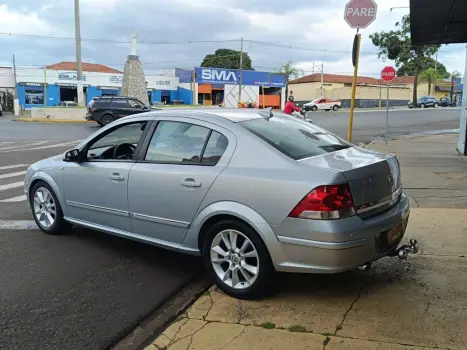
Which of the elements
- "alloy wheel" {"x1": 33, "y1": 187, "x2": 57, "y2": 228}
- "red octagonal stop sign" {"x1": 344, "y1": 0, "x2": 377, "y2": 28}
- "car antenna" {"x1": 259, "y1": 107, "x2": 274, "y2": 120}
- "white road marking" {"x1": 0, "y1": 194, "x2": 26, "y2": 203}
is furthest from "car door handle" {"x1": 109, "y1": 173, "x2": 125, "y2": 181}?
"red octagonal stop sign" {"x1": 344, "y1": 0, "x2": 377, "y2": 28}

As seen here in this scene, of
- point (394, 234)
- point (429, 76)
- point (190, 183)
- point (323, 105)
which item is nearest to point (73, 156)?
point (190, 183)

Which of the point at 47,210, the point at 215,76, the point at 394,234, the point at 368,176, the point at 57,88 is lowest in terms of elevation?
the point at 47,210

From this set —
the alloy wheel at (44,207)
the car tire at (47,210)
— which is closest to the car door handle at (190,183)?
the car tire at (47,210)

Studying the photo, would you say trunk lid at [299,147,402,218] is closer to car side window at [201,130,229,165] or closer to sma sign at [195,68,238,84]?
car side window at [201,130,229,165]

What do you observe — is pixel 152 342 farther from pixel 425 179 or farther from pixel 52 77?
pixel 52 77

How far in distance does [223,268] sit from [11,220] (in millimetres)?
3914

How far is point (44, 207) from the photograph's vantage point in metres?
6.04

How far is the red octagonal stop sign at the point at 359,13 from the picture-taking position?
8.42 meters

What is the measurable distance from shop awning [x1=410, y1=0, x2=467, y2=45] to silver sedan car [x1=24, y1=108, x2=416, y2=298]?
5120 mm

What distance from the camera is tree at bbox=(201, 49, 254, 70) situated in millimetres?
85688

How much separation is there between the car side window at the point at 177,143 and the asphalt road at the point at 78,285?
1198mm

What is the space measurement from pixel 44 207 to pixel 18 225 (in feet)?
2.32

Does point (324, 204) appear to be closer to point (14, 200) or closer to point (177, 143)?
point (177, 143)

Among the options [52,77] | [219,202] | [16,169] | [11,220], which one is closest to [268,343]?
[219,202]
